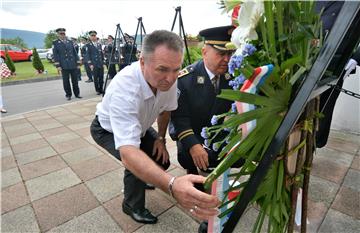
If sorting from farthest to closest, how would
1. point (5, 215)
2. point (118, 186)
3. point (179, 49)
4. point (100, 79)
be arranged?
1. point (100, 79)
2. point (118, 186)
3. point (5, 215)
4. point (179, 49)

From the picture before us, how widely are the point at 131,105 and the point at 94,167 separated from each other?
5.92ft

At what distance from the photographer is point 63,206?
7.93ft

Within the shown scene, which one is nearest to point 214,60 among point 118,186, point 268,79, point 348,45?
point 348,45

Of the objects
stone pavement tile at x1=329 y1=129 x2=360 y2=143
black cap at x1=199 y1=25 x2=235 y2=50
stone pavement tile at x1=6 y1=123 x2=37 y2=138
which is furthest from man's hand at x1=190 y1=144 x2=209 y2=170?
stone pavement tile at x1=6 y1=123 x2=37 y2=138

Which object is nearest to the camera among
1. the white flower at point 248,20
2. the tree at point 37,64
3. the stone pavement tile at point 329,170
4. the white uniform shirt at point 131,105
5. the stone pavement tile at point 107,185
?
the white flower at point 248,20

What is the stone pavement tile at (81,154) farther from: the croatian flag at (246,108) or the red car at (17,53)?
the red car at (17,53)

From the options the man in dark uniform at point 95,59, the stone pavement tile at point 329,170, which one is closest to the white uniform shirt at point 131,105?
the stone pavement tile at point 329,170

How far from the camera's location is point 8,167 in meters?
3.35

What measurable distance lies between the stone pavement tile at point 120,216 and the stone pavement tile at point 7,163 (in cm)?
182

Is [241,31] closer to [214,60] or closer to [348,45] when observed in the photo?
[348,45]

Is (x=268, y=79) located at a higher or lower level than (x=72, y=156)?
higher

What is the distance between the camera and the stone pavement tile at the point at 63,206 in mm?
2223

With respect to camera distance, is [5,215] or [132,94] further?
[5,215]

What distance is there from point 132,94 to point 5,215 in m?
1.72
